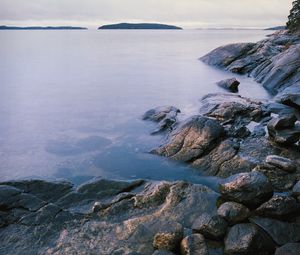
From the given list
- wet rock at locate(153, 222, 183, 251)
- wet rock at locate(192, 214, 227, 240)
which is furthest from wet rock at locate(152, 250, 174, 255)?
wet rock at locate(192, 214, 227, 240)

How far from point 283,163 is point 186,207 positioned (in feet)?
14.4

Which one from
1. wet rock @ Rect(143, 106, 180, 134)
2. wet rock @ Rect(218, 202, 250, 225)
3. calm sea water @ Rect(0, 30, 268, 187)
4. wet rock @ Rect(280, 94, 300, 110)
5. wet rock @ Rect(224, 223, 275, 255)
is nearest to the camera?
wet rock @ Rect(224, 223, 275, 255)

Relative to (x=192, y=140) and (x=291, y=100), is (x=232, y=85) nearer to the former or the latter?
(x=291, y=100)

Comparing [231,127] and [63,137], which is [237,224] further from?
[63,137]

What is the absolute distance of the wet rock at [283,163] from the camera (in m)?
14.3

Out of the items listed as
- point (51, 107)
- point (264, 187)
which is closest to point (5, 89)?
point (51, 107)

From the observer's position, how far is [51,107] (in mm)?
31672

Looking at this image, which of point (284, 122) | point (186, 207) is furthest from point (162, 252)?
point (284, 122)

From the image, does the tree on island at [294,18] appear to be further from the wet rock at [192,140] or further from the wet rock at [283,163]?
the wet rock at [283,163]

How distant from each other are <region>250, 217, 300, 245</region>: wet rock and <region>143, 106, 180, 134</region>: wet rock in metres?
11.5

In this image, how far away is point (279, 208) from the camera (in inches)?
454

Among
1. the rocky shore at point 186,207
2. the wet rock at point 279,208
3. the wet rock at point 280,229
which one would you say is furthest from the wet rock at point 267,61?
the wet rock at point 280,229

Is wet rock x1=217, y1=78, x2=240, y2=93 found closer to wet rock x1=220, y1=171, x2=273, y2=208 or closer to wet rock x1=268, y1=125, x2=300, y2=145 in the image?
wet rock x1=268, y1=125, x2=300, y2=145

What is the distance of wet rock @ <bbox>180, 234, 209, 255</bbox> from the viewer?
1017cm
